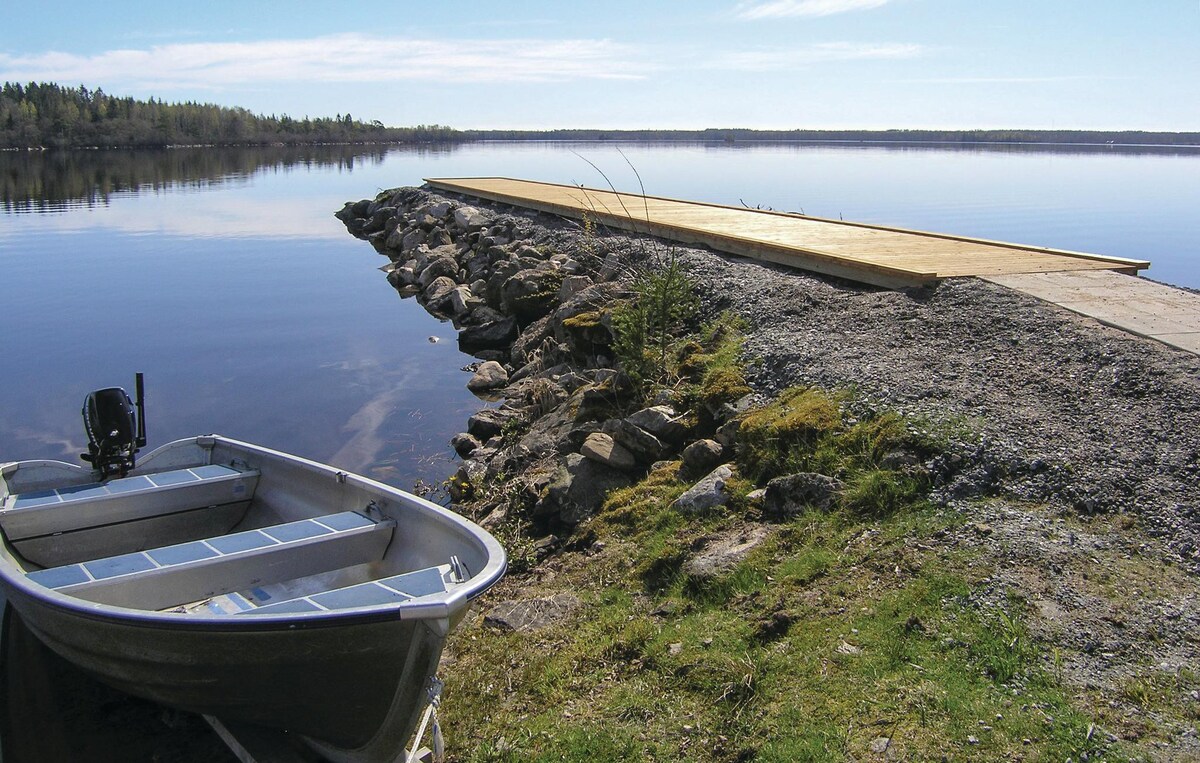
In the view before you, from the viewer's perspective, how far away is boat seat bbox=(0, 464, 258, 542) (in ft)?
22.8

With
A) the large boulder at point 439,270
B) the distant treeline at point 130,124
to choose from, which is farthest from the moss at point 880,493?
the distant treeline at point 130,124

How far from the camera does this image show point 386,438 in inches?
478

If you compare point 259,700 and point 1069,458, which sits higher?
point 1069,458

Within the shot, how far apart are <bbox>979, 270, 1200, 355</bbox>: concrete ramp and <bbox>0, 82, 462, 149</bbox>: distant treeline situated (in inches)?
→ 4258

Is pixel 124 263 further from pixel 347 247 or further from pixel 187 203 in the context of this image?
pixel 187 203

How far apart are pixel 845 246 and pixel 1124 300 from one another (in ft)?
12.4

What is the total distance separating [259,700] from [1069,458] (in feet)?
15.3

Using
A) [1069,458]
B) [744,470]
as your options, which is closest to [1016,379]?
[1069,458]

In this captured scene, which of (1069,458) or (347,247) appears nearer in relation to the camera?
(1069,458)

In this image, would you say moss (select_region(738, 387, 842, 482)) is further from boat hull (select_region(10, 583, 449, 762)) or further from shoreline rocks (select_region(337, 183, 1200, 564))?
boat hull (select_region(10, 583, 449, 762))

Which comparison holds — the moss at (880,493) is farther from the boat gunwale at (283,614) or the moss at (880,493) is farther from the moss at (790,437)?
the boat gunwale at (283,614)

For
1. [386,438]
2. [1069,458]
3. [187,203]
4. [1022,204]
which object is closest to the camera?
[1069,458]

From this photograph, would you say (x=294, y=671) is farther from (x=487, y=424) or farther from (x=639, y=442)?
(x=487, y=424)

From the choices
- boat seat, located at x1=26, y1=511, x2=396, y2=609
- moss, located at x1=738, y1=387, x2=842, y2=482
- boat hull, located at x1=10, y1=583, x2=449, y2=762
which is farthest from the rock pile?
boat hull, located at x1=10, y1=583, x2=449, y2=762
